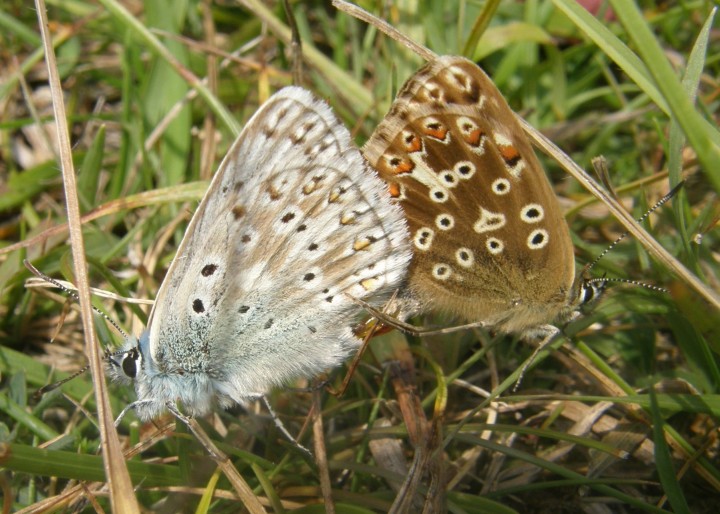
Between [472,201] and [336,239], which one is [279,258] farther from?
[472,201]

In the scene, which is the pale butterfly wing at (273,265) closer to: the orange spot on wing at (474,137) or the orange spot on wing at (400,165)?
the orange spot on wing at (400,165)

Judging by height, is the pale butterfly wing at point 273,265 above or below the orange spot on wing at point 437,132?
below

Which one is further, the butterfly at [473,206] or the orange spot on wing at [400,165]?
the orange spot on wing at [400,165]

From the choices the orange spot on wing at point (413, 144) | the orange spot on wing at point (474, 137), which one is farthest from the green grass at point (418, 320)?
the orange spot on wing at point (413, 144)

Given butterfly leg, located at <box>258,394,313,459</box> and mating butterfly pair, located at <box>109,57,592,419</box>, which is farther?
butterfly leg, located at <box>258,394,313,459</box>

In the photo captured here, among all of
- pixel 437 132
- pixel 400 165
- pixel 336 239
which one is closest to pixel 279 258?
pixel 336 239

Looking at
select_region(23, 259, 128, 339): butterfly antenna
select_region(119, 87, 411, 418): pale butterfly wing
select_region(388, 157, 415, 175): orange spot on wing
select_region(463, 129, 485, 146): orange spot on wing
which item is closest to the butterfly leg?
select_region(119, 87, 411, 418): pale butterfly wing

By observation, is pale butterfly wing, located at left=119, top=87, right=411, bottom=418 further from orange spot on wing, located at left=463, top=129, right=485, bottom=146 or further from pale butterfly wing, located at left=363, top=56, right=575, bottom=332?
orange spot on wing, located at left=463, top=129, right=485, bottom=146

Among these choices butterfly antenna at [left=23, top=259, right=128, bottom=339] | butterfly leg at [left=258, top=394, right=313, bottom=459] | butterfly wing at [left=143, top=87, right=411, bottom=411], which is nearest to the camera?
butterfly wing at [left=143, top=87, right=411, bottom=411]

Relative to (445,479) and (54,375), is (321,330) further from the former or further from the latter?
(54,375)
